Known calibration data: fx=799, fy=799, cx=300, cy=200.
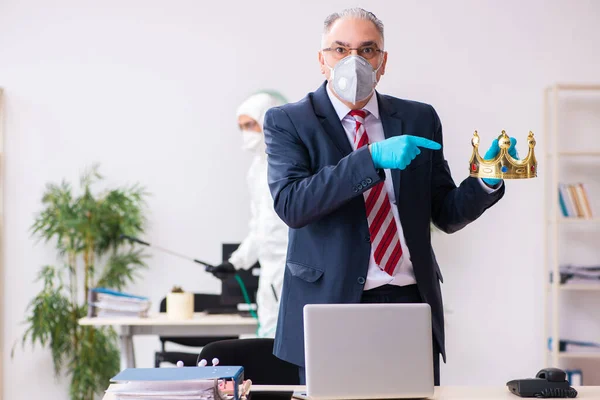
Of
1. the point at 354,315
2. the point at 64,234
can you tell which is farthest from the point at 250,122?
the point at 354,315

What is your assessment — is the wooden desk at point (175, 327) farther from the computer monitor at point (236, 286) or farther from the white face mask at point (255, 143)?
the white face mask at point (255, 143)

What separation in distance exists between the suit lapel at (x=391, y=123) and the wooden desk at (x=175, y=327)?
2353 millimetres

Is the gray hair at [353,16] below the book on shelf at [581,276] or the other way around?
the other way around

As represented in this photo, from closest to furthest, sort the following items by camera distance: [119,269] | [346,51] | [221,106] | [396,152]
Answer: [396,152]
[346,51]
[119,269]
[221,106]

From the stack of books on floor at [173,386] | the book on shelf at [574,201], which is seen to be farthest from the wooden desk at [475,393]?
the book on shelf at [574,201]

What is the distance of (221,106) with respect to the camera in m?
5.48

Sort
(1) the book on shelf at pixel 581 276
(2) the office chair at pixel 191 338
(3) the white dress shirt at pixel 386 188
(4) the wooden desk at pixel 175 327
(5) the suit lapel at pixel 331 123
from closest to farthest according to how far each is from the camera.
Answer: (3) the white dress shirt at pixel 386 188, (5) the suit lapel at pixel 331 123, (4) the wooden desk at pixel 175 327, (2) the office chair at pixel 191 338, (1) the book on shelf at pixel 581 276

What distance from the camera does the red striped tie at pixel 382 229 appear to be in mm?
→ 1846

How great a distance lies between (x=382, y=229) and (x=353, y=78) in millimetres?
373

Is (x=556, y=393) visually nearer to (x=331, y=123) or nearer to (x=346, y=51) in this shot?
(x=331, y=123)

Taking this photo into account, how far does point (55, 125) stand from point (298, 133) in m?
3.88

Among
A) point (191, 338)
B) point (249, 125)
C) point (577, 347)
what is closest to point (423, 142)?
point (249, 125)

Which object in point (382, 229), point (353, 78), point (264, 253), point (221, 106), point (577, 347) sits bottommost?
point (577, 347)

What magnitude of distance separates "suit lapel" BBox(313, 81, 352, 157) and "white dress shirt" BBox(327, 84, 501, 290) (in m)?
0.02
